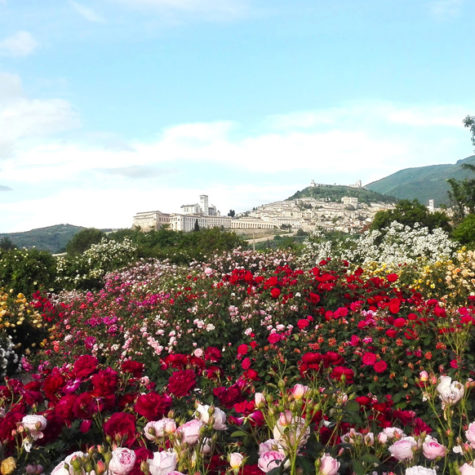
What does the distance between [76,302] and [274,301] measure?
540 cm

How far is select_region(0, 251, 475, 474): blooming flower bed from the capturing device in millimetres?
1761

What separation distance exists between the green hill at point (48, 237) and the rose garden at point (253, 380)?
141 metres

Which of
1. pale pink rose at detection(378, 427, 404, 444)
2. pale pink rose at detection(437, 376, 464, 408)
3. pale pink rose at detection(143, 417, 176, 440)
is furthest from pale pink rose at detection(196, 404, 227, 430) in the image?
pale pink rose at detection(437, 376, 464, 408)

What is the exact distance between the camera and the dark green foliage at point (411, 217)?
32438 mm

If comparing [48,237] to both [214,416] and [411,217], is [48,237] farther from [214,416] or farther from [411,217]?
[214,416]

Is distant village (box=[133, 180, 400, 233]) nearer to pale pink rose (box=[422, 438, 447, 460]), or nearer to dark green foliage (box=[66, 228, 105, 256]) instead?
dark green foliage (box=[66, 228, 105, 256])

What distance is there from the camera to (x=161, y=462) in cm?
156

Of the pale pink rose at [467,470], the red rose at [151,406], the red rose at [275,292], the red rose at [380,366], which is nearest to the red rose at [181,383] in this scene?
the red rose at [151,406]

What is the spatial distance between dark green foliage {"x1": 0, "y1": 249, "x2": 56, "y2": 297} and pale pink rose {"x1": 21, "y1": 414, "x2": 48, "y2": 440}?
11.0m

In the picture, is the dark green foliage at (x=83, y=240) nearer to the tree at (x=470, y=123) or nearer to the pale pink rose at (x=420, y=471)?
the tree at (x=470, y=123)

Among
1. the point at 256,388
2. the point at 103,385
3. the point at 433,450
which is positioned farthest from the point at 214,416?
the point at 256,388

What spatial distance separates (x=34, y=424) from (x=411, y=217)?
32.7m

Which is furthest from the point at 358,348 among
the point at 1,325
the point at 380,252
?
the point at 380,252

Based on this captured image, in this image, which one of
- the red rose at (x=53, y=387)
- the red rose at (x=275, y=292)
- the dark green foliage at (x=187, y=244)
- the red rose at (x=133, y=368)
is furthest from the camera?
the dark green foliage at (x=187, y=244)
